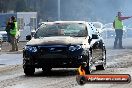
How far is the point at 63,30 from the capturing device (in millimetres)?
15211

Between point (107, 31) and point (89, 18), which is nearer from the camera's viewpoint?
point (107, 31)

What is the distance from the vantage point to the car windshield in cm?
1509

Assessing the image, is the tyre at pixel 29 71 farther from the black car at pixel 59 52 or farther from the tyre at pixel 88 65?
the tyre at pixel 88 65

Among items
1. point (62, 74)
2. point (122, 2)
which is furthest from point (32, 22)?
point (62, 74)

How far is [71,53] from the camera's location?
14.0m

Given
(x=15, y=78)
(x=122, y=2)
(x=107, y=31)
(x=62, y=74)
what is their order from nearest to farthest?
(x=15, y=78), (x=62, y=74), (x=107, y=31), (x=122, y=2)

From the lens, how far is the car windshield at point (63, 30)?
594 inches

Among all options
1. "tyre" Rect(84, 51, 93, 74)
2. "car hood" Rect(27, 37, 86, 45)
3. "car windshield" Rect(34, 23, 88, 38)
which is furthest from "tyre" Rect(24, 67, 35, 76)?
"tyre" Rect(84, 51, 93, 74)

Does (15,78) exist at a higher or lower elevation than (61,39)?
lower

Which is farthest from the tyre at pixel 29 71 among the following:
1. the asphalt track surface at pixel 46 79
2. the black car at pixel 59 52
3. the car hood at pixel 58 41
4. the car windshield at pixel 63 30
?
the car windshield at pixel 63 30

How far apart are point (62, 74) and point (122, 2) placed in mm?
53588

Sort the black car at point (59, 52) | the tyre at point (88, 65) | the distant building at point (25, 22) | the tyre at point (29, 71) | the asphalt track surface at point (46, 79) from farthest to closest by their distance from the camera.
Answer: the distant building at point (25, 22), the tyre at point (29, 71), the tyre at point (88, 65), the black car at point (59, 52), the asphalt track surface at point (46, 79)

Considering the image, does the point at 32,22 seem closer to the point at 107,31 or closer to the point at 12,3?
the point at 107,31

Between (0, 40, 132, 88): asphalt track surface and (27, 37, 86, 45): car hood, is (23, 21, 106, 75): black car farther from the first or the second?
(0, 40, 132, 88): asphalt track surface
